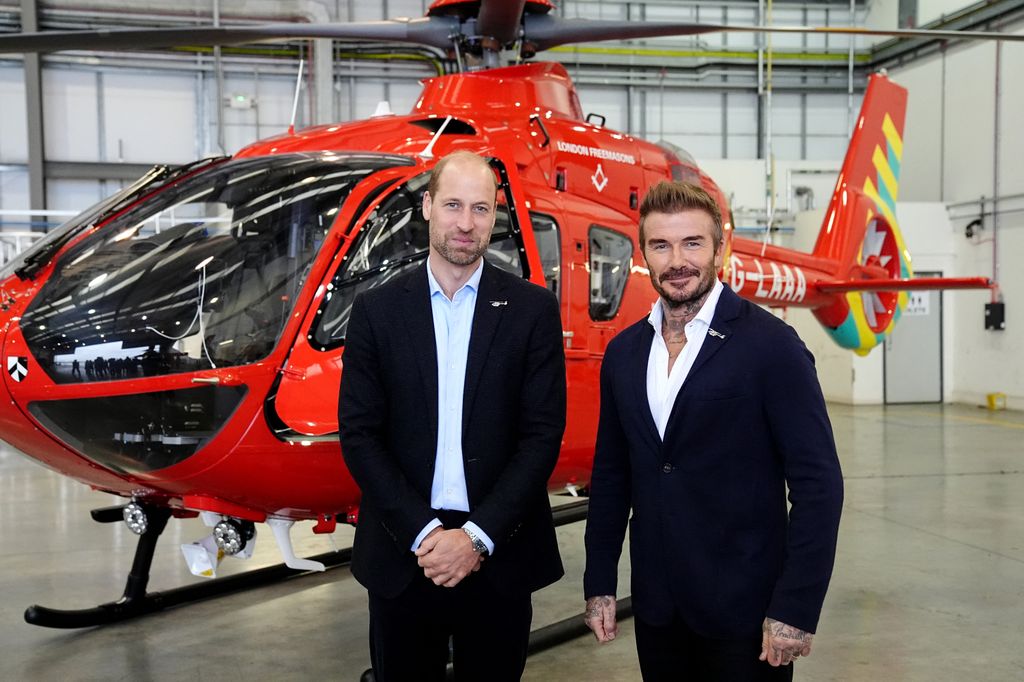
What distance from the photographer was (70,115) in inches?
562

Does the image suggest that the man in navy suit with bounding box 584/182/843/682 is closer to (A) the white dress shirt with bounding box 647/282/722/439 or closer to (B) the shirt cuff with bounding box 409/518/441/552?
(A) the white dress shirt with bounding box 647/282/722/439

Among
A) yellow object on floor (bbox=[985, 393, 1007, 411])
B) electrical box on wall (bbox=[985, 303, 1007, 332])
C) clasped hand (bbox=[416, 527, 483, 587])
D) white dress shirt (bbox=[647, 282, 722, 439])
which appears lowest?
yellow object on floor (bbox=[985, 393, 1007, 411])

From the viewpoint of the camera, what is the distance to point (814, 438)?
1.77 m

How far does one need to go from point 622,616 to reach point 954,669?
1360 millimetres

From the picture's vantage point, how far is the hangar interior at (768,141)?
7.24m

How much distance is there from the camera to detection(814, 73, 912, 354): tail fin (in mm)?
6777

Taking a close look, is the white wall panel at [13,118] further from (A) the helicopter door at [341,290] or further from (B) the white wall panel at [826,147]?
(A) the helicopter door at [341,290]

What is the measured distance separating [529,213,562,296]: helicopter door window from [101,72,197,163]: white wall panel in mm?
11877

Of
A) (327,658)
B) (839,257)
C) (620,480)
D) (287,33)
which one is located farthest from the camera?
(839,257)

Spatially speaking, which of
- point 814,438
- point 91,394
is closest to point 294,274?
point 91,394

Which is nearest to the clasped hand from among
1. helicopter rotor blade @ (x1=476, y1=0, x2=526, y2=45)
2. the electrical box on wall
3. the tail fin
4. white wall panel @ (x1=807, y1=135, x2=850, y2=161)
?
helicopter rotor blade @ (x1=476, y1=0, x2=526, y2=45)

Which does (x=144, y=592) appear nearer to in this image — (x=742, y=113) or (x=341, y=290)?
(x=341, y=290)

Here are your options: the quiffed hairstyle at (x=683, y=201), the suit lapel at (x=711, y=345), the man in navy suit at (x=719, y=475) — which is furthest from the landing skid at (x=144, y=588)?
the quiffed hairstyle at (x=683, y=201)

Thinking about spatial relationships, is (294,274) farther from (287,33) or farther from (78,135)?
(78,135)
